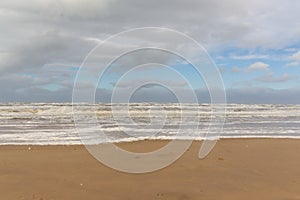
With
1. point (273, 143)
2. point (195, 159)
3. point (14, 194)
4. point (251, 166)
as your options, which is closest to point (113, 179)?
point (14, 194)

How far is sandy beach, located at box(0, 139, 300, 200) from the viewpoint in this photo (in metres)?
7.76

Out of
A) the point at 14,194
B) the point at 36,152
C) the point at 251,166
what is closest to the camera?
the point at 14,194

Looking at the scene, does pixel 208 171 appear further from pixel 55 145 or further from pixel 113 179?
pixel 55 145

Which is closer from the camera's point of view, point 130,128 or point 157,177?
point 157,177

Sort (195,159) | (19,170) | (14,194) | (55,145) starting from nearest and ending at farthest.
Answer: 1. (14,194)
2. (19,170)
3. (195,159)
4. (55,145)

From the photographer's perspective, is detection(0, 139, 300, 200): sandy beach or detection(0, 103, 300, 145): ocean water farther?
detection(0, 103, 300, 145): ocean water

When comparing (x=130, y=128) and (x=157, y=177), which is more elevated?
(x=130, y=128)

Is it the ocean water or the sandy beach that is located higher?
the ocean water

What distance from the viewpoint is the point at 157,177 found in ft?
29.7

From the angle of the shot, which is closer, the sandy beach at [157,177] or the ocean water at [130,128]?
the sandy beach at [157,177]

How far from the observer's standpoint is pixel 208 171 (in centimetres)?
980

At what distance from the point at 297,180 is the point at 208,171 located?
2221 mm

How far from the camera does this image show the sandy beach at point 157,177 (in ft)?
25.5

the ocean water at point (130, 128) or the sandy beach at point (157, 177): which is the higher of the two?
the ocean water at point (130, 128)
